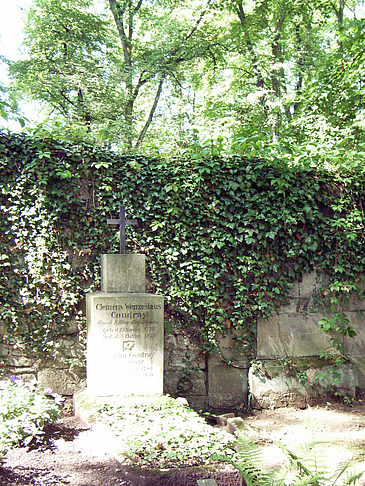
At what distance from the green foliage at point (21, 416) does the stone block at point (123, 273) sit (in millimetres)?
1343

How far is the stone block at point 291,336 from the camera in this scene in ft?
18.7

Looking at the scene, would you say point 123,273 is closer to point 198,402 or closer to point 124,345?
point 124,345

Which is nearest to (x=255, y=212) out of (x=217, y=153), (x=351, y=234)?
(x=217, y=153)

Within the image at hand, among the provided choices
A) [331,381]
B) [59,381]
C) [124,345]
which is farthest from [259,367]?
[59,381]

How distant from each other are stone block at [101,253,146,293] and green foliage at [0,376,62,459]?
134 centimetres

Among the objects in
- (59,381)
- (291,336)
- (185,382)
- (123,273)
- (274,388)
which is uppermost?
(123,273)

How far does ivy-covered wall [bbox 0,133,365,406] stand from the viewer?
16.3ft

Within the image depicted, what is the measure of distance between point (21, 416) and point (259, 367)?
3178mm

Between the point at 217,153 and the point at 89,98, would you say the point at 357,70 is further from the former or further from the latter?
the point at 89,98

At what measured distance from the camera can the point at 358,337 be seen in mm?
6062

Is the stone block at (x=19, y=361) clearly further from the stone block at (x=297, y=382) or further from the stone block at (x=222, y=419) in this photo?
the stone block at (x=297, y=382)

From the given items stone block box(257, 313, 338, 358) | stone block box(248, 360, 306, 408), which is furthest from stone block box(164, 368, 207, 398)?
stone block box(257, 313, 338, 358)

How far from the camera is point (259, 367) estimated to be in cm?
558

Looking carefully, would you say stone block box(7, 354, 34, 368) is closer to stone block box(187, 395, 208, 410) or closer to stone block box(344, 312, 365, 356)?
stone block box(187, 395, 208, 410)
